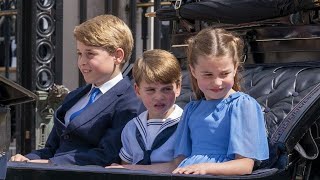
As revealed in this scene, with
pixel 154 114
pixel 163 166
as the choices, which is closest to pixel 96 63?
pixel 154 114

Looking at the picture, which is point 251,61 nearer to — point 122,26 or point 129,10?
point 122,26

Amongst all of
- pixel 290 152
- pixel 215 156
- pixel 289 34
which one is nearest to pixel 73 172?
pixel 215 156

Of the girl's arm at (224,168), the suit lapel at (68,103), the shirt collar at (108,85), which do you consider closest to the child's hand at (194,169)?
the girl's arm at (224,168)

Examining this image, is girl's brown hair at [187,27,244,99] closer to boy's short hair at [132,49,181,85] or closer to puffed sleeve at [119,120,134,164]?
boy's short hair at [132,49,181,85]

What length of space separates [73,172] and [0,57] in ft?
22.5

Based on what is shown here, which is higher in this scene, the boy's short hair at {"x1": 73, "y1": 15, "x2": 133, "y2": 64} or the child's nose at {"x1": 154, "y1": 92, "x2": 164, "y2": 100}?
the boy's short hair at {"x1": 73, "y1": 15, "x2": 133, "y2": 64}

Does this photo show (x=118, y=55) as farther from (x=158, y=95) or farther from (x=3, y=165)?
(x=3, y=165)

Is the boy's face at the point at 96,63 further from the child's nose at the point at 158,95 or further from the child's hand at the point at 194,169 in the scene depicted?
the child's hand at the point at 194,169

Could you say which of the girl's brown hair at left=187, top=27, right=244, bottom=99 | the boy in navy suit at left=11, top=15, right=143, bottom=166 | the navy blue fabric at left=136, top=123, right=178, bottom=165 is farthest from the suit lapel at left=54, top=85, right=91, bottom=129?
the girl's brown hair at left=187, top=27, right=244, bottom=99

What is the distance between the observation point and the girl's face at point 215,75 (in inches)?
95.1

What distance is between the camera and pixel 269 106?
2.72m

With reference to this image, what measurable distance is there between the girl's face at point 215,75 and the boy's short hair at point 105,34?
0.53 m

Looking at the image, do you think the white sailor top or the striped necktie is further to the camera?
the striped necktie

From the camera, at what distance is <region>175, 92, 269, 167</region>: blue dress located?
2344 mm
